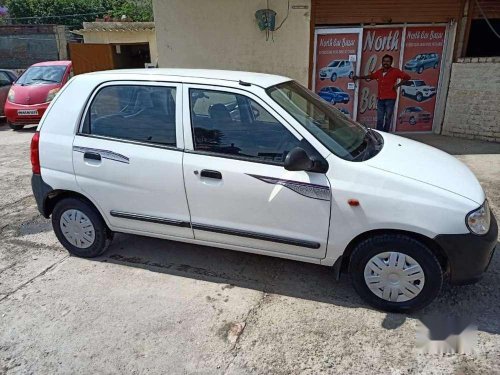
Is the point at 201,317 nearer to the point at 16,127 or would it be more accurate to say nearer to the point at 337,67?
the point at 337,67

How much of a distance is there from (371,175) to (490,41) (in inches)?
293

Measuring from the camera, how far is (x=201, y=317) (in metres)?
2.85

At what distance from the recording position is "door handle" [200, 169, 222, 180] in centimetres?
294

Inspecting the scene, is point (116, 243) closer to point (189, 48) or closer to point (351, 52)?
point (189, 48)

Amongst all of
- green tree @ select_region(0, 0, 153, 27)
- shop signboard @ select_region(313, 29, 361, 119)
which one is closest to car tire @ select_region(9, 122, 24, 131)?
shop signboard @ select_region(313, 29, 361, 119)

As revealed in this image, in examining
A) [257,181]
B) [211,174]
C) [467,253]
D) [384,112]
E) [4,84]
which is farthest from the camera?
[4,84]

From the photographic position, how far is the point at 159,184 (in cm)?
313

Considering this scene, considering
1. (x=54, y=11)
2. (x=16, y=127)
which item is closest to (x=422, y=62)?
(x=16, y=127)

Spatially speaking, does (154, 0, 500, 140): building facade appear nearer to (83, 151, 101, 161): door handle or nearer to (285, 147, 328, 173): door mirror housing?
(83, 151, 101, 161): door handle

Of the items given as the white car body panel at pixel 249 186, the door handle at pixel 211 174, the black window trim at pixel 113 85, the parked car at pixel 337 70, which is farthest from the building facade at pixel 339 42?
the door handle at pixel 211 174

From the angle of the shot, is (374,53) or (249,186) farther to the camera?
(374,53)

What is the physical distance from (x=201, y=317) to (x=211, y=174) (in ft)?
3.49

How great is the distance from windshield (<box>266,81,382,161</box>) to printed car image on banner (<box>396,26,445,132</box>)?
542 cm

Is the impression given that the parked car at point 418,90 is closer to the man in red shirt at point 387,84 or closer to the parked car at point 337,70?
the man in red shirt at point 387,84
